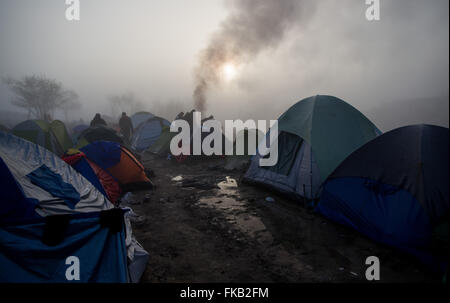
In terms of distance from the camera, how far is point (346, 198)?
15.2 ft

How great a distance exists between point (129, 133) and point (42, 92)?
4960 centimetres

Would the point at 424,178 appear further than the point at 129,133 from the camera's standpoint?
No

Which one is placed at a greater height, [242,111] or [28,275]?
[242,111]

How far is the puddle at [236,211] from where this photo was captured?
4.63 m

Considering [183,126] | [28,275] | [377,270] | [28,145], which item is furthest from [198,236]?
[183,126]

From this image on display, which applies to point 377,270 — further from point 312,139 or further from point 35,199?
point 35,199

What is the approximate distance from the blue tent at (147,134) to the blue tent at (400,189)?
14.5 m

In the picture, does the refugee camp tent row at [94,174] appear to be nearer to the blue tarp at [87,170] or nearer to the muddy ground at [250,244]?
the blue tarp at [87,170]

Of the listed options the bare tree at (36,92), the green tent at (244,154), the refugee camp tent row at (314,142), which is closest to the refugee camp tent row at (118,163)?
the green tent at (244,154)

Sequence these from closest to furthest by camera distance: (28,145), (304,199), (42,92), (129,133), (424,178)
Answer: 1. (424,178)
2. (28,145)
3. (304,199)
4. (129,133)
5. (42,92)

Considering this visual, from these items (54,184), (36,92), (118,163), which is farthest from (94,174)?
(36,92)

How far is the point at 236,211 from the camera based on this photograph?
5.75 meters

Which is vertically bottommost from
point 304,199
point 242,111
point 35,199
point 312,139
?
point 304,199
